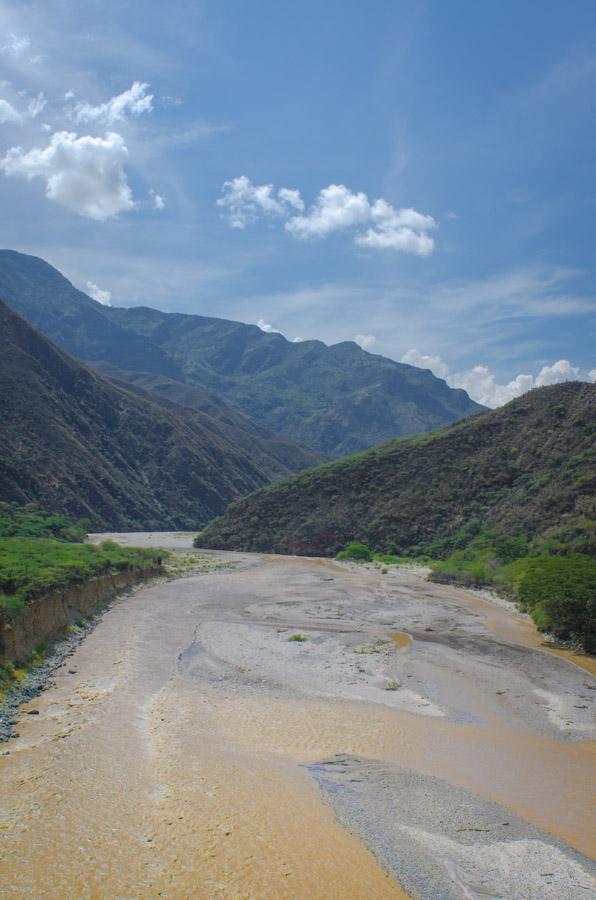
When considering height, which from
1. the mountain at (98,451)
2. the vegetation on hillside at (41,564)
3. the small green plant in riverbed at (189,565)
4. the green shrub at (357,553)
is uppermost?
the mountain at (98,451)

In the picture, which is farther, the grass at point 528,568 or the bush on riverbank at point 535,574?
the grass at point 528,568

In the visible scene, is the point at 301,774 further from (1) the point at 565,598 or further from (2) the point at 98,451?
(2) the point at 98,451

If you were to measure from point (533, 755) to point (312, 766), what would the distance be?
4.41m

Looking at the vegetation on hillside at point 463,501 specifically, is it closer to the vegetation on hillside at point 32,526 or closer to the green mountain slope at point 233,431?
the vegetation on hillside at point 32,526

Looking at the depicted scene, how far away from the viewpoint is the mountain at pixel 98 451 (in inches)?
3150

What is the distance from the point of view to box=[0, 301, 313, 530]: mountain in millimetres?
80000

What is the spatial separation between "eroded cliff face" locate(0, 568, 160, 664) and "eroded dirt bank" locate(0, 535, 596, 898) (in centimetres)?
150

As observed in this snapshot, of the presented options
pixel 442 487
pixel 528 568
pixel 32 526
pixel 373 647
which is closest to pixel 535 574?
pixel 528 568

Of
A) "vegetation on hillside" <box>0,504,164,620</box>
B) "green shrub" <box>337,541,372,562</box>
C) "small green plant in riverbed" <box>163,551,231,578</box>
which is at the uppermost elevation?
"vegetation on hillside" <box>0,504,164,620</box>

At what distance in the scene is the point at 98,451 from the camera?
9906 cm

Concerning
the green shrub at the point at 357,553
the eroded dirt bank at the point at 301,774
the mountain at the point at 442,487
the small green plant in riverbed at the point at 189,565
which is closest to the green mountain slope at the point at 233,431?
the mountain at the point at 442,487

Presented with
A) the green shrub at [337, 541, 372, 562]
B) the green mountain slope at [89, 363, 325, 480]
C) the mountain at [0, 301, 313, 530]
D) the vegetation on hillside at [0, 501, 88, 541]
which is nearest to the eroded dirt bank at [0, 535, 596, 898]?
the vegetation on hillside at [0, 501, 88, 541]

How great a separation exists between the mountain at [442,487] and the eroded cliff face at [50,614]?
105 ft

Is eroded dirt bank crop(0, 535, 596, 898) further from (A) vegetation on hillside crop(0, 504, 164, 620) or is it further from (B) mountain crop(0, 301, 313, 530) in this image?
(B) mountain crop(0, 301, 313, 530)
